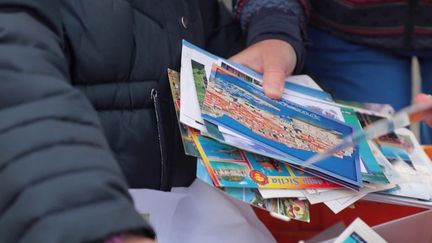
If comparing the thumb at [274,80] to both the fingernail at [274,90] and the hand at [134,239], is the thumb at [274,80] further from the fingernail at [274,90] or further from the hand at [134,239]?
the hand at [134,239]

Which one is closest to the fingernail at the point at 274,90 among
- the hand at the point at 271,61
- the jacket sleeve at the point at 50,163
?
the hand at the point at 271,61

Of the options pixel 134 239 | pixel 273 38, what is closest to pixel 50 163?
pixel 134 239

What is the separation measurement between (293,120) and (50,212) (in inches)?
16.5

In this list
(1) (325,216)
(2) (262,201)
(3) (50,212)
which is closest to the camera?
(3) (50,212)

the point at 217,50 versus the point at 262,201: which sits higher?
the point at 217,50

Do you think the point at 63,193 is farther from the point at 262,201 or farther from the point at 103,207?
the point at 262,201

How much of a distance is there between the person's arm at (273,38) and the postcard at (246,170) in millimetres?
128

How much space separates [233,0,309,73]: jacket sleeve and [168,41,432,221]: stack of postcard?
138 millimetres

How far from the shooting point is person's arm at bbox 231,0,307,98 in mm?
798

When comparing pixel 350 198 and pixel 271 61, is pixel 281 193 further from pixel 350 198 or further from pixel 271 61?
pixel 271 61

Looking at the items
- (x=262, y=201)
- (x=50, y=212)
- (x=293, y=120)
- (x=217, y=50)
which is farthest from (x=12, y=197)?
(x=217, y=50)

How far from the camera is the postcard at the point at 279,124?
65 cm

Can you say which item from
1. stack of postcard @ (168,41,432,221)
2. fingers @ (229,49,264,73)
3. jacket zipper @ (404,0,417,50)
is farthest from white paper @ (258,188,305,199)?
jacket zipper @ (404,0,417,50)

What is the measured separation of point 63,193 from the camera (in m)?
0.35
